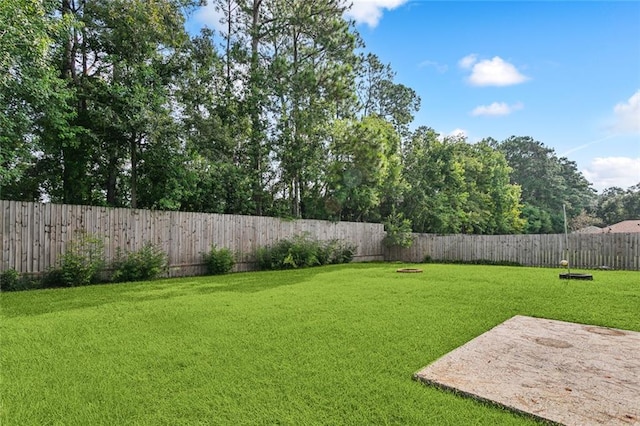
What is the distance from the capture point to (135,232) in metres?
7.23

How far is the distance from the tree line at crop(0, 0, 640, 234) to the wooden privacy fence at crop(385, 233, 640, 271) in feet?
9.83

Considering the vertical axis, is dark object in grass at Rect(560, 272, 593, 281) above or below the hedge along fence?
below

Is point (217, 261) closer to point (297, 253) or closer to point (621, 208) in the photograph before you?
point (297, 253)

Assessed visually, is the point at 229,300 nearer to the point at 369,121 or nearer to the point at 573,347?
the point at 573,347

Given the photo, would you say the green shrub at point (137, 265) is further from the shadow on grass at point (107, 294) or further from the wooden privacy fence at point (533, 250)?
the wooden privacy fence at point (533, 250)

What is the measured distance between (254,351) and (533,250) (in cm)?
1099

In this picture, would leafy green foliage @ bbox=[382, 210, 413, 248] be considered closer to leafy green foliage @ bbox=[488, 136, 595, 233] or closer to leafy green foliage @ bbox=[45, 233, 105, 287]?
leafy green foliage @ bbox=[45, 233, 105, 287]

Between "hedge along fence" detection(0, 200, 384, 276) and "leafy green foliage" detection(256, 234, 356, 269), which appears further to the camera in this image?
"leafy green foliage" detection(256, 234, 356, 269)

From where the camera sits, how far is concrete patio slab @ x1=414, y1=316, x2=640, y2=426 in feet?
5.32

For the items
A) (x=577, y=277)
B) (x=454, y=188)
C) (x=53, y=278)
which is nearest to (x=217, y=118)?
(x=53, y=278)

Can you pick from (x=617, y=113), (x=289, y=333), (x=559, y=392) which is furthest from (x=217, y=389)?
(x=617, y=113)

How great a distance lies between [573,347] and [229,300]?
3772 millimetres

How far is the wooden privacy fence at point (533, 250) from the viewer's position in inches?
362

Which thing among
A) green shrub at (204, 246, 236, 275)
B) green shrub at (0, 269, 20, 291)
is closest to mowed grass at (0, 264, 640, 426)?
green shrub at (0, 269, 20, 291)
